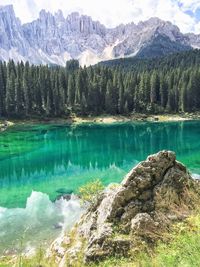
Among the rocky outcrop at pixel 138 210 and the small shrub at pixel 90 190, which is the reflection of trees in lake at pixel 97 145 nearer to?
the small shrub at pixel 90 190

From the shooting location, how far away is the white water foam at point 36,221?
32688 millimetres

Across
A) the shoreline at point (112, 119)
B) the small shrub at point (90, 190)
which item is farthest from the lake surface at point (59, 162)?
the shoreline at point (112, 119)

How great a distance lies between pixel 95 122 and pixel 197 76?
47120 millimetres

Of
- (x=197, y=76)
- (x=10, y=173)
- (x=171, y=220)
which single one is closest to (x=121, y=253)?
(x=171, y=220)

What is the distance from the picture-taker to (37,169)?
6556 cm

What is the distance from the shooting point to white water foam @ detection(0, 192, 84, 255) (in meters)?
32.7

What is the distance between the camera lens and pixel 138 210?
19688 mm

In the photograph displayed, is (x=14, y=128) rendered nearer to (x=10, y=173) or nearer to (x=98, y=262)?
(x=10, y=173)

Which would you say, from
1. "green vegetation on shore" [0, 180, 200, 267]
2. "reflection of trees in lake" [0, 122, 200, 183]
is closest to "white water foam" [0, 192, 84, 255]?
"green vegetation on shore" [0, 180, 200, 267]

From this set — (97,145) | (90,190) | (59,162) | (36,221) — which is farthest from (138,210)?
(97,145)

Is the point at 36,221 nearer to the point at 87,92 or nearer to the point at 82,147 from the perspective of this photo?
the point at 82,147

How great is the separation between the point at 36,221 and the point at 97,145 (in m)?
53.6

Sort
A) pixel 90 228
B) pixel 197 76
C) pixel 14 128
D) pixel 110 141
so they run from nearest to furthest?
pixel 90 228
pixel 110 141
pixel 14 128
pixel 197 76

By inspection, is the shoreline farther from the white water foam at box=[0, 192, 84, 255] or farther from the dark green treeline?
the white water foam at box=[0, 192, 84, 255]
